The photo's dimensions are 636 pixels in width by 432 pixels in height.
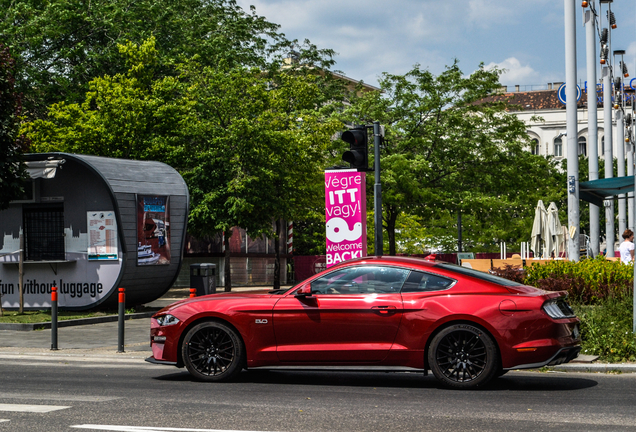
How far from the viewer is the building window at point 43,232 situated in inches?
754

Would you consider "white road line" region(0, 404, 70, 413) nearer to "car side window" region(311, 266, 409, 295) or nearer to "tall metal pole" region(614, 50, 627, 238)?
"car side window" region(311, 266, 409, 295)

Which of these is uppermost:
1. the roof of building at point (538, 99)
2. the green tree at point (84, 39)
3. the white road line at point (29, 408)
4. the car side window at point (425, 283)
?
the roof of building at point (538, 99)

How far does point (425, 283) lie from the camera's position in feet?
29.1

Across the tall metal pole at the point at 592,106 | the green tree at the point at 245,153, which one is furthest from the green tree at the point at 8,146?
the tall metal pole at the point at 592,106

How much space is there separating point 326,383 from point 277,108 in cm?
1814

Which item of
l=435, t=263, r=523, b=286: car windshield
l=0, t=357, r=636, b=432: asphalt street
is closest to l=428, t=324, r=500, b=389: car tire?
l=0, t=357, r=636, b=432: asphalt street

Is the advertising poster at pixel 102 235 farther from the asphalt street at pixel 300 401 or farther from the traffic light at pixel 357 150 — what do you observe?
the traffic light at pixel 357 150

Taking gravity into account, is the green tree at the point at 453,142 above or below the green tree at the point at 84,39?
below

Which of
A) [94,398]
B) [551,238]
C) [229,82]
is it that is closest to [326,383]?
[94,398]

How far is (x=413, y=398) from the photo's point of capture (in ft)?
26.6

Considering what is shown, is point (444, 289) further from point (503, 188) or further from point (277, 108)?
point (503, 188)

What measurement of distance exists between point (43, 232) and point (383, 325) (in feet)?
42.6

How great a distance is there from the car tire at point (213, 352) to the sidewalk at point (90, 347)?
8.37ft

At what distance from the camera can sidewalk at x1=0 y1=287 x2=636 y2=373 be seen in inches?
393
